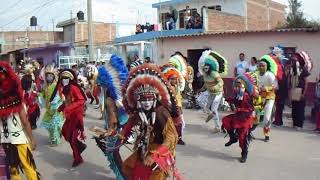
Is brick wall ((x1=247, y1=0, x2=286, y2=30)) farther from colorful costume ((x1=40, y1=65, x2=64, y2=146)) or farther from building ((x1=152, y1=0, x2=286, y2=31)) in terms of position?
colorful costume ((x1=40, y1=65, x2=64, y2=146))

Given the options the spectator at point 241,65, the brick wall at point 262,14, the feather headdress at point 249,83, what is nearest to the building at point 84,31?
the brick wall at point 262,14

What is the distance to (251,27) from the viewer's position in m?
29.9

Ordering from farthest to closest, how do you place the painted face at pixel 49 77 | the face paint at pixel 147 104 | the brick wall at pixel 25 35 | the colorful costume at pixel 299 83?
the brick wall at pixel 25 35, the colorful costume at pixel 299 83, the painted face at pixel 49 77, the face paint at pixel 147 104

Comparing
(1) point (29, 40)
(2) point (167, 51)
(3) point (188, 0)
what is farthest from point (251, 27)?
(1) point (29, 40)

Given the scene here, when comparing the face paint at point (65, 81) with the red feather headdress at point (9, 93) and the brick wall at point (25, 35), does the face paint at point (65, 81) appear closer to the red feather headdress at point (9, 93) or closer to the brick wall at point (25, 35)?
the red feather headdress at point (9, 93)

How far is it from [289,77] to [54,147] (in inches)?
234

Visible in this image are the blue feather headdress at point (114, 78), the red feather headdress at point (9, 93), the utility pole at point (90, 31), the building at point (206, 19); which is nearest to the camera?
the red feather headdress at point (9, 93)

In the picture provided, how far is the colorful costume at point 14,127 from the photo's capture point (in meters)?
5.83

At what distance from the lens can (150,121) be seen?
5.34 meters

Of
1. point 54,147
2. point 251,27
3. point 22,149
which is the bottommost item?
point 54,147

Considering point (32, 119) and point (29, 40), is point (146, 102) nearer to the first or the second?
point (32, 119)

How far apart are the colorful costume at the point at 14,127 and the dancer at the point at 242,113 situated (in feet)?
12.0

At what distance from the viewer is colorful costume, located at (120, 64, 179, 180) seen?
17.0 feet

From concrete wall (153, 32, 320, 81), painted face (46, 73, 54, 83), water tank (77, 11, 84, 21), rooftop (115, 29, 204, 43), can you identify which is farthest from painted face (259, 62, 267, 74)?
water tank (77, 11, 84, 21)
